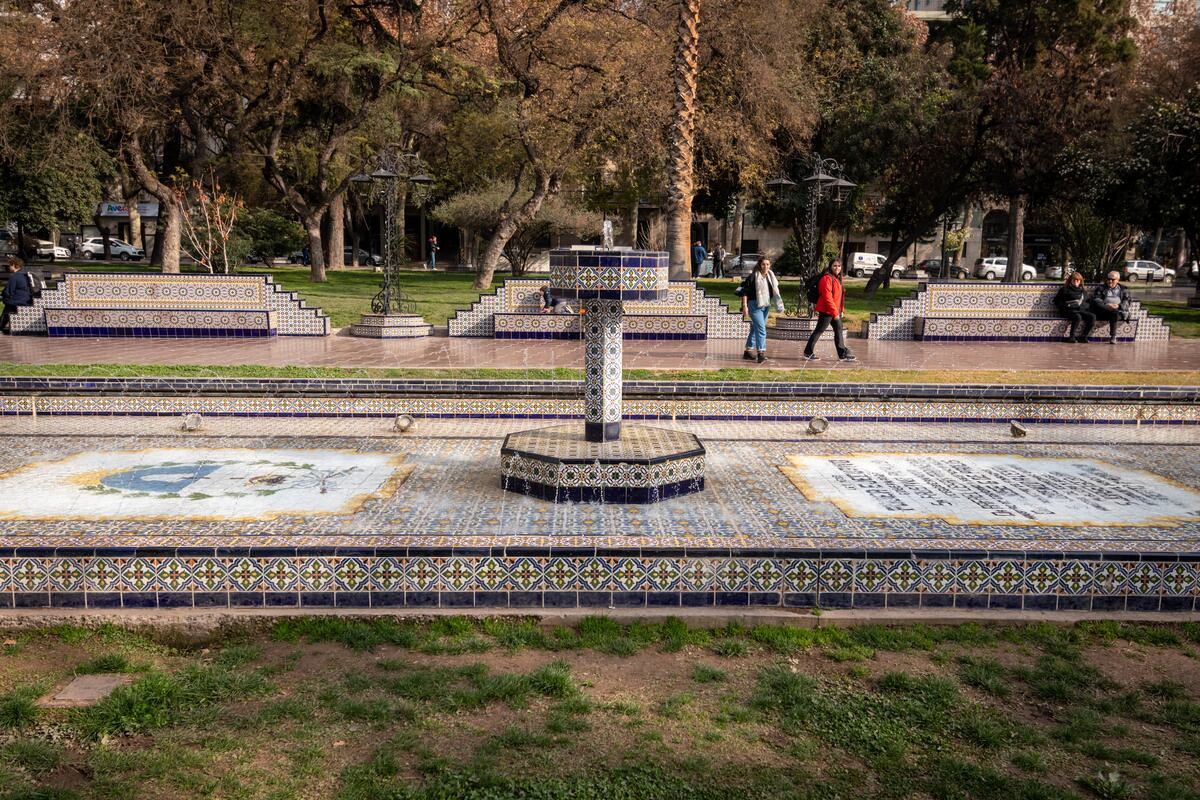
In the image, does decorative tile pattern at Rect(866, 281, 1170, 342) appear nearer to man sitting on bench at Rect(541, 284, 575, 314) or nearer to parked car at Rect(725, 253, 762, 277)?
man sitting on bench at Rect(541, 284, 575, 314)

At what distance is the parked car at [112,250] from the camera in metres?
44.1

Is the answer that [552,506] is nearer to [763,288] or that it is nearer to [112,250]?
[763,288]

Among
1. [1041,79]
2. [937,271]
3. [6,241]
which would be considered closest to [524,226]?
[1041,79]

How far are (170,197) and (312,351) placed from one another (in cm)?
1087

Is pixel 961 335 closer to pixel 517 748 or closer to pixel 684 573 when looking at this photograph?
pixel 684 573

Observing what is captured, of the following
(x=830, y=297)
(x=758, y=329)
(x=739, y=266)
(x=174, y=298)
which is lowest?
(x=758, y=329)

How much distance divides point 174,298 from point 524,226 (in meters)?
16.8

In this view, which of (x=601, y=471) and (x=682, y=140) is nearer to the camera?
(x=601, y=471)

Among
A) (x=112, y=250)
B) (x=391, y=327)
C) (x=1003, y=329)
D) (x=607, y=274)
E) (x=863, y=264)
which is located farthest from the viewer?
(x=112, y=250)

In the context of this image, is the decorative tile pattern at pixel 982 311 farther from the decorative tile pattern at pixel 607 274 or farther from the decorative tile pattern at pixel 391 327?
the decorative tile pattern at pixel 607 274

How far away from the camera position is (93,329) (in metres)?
15.5

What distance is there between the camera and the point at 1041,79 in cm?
2181

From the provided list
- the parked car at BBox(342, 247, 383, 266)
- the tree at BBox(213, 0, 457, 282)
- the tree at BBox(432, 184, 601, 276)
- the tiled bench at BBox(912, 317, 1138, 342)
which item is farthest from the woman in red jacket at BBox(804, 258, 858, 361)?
the parked car at BBox(342, 247, 383, 266)

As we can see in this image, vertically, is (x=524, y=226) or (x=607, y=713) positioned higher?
(x=524, y=226)
